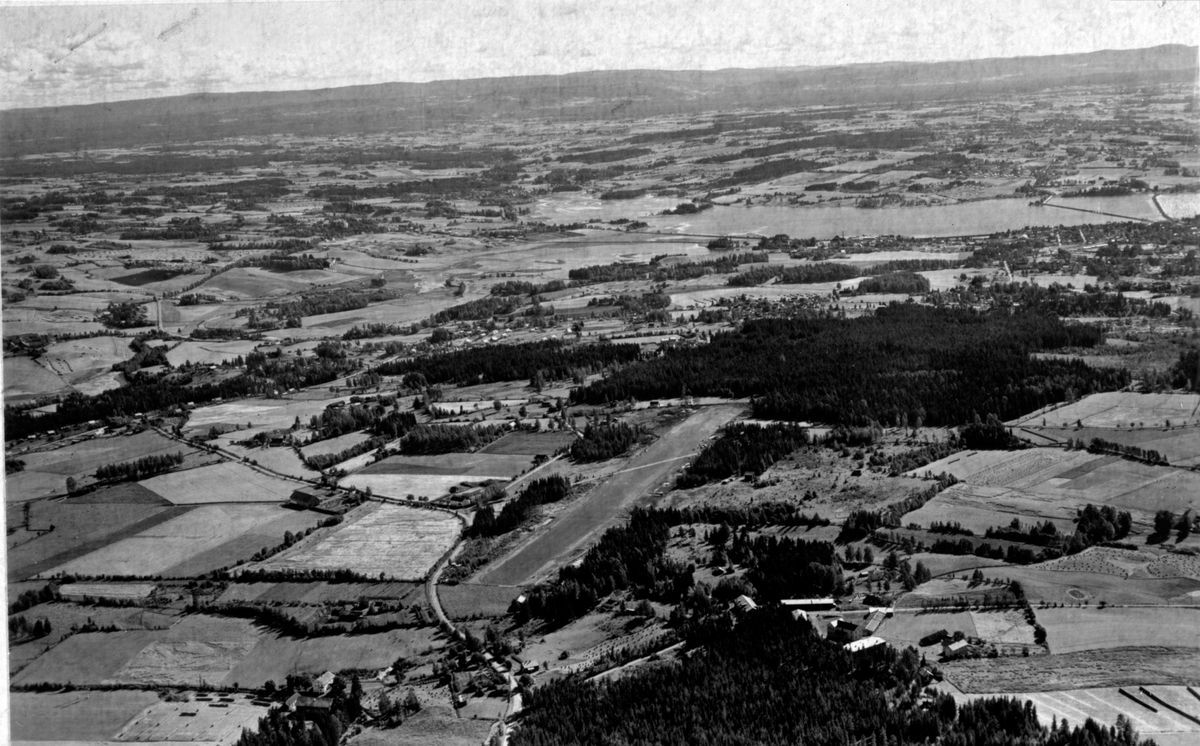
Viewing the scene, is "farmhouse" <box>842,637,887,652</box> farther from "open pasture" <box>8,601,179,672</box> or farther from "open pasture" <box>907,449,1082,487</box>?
"open pasture" <box>8,601,179,672</box>

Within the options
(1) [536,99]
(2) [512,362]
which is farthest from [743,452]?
(1) [536,99]

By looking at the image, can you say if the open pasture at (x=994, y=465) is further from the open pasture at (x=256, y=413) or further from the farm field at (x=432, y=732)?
the open pasture at (x=256, y=413)

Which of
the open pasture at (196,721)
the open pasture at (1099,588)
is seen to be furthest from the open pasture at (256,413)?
the open pasture at (1099,588)

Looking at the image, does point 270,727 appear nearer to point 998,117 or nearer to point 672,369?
point 672,369

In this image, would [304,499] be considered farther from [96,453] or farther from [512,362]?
[512,362]

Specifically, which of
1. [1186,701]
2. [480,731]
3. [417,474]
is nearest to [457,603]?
[480,731]
